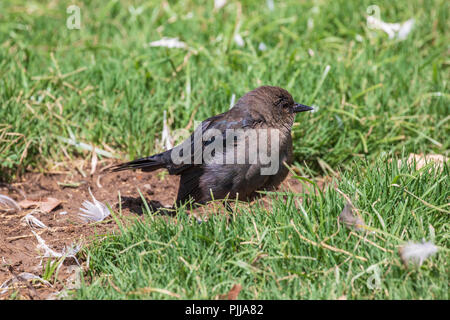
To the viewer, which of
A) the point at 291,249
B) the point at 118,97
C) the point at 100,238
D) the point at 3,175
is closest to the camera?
the point at 291,249

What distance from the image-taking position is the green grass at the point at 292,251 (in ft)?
9.61

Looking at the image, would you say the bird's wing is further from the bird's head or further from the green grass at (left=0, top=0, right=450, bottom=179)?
the green grass at (left=0, top=0, right=450, bottom=179)

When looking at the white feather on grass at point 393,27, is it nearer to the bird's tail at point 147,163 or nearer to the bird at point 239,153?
the bird at point 239,153

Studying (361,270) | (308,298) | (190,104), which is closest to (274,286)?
(308,298)

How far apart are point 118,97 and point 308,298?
9.84 feet

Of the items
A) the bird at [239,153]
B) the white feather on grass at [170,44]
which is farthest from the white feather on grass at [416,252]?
the white feather on grass at [170,44]

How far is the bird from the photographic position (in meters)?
4.06

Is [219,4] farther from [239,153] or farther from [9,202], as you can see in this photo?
[9,202]

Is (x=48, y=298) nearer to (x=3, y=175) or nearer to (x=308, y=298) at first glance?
(x=308, y=298)

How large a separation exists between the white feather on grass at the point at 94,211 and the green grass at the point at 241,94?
0.53 m

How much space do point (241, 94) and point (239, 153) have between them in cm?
117
